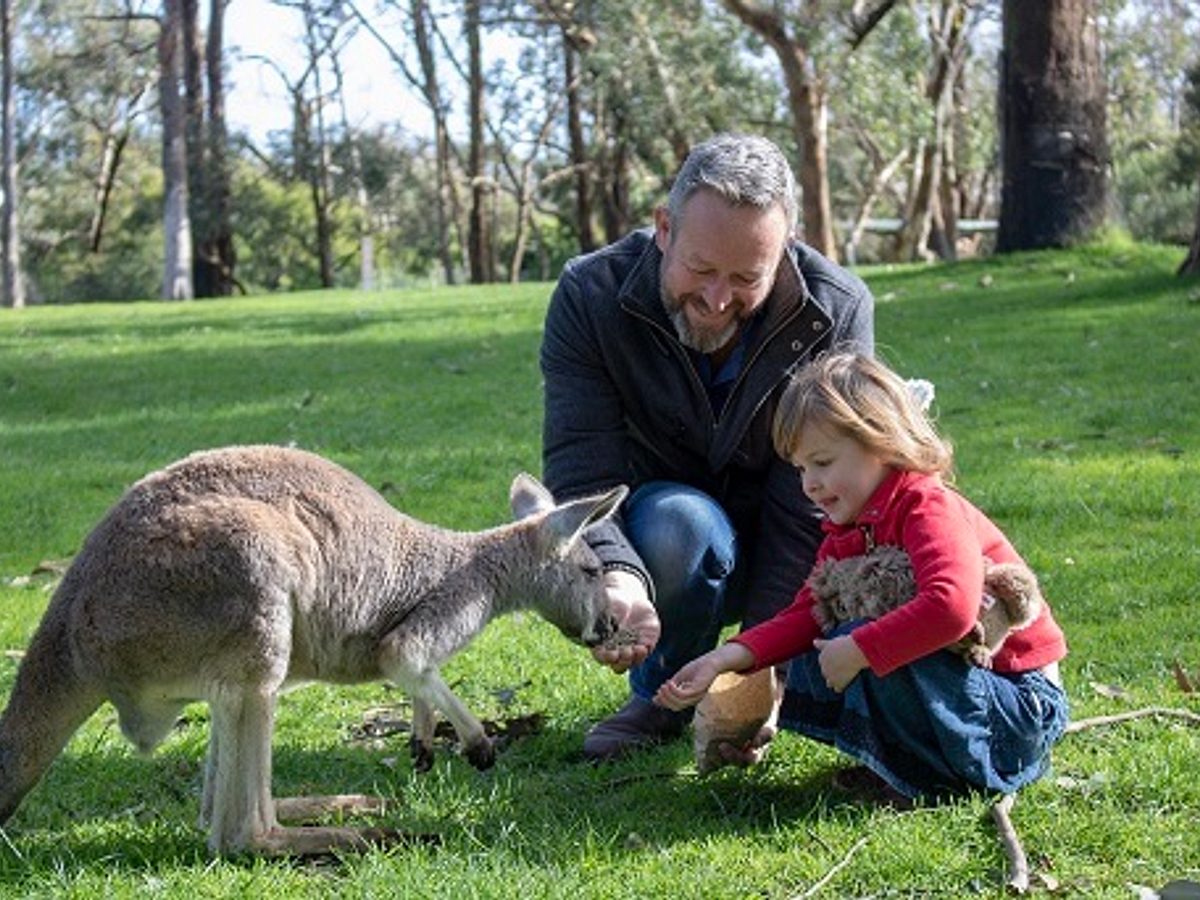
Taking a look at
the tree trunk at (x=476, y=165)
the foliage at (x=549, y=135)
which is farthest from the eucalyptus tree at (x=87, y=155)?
the tree trunk at (x=476, y=165)

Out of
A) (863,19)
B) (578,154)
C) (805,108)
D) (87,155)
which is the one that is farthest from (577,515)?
(87,155)

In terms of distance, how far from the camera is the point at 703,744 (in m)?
3.69

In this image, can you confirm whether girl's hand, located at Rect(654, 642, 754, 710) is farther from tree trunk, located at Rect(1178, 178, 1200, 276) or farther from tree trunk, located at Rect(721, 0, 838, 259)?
tree trunk, located at Rect(721, 0, 838, 259)

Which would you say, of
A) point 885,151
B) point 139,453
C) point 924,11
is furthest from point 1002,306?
point 885,151

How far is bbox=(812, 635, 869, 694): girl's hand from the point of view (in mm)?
3262

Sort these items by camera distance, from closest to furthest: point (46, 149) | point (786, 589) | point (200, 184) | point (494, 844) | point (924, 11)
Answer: point (494, 844) → point (786, 589) → point (924, 11) → point (200, 184) → point (46, 149)

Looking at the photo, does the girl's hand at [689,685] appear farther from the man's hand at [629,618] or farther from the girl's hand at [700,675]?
the man's hand at [629,618]

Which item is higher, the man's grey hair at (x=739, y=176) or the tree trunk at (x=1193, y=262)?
the man's grey hair at (x=739, y=176)

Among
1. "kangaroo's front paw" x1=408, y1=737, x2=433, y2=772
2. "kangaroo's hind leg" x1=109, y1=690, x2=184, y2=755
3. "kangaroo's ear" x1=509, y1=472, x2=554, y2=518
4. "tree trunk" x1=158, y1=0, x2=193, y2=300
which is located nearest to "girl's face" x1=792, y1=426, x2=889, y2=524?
"kangaroo's ear" x1=509, y1=472, x2=554, y2=518

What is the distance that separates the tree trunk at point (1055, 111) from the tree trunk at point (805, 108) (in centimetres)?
200

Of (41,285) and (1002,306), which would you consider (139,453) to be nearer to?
(1002,306)

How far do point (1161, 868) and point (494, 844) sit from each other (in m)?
1.20

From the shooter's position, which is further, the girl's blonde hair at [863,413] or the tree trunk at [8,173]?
the tree trunk at [8,173]

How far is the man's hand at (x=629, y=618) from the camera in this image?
359 centimetres
